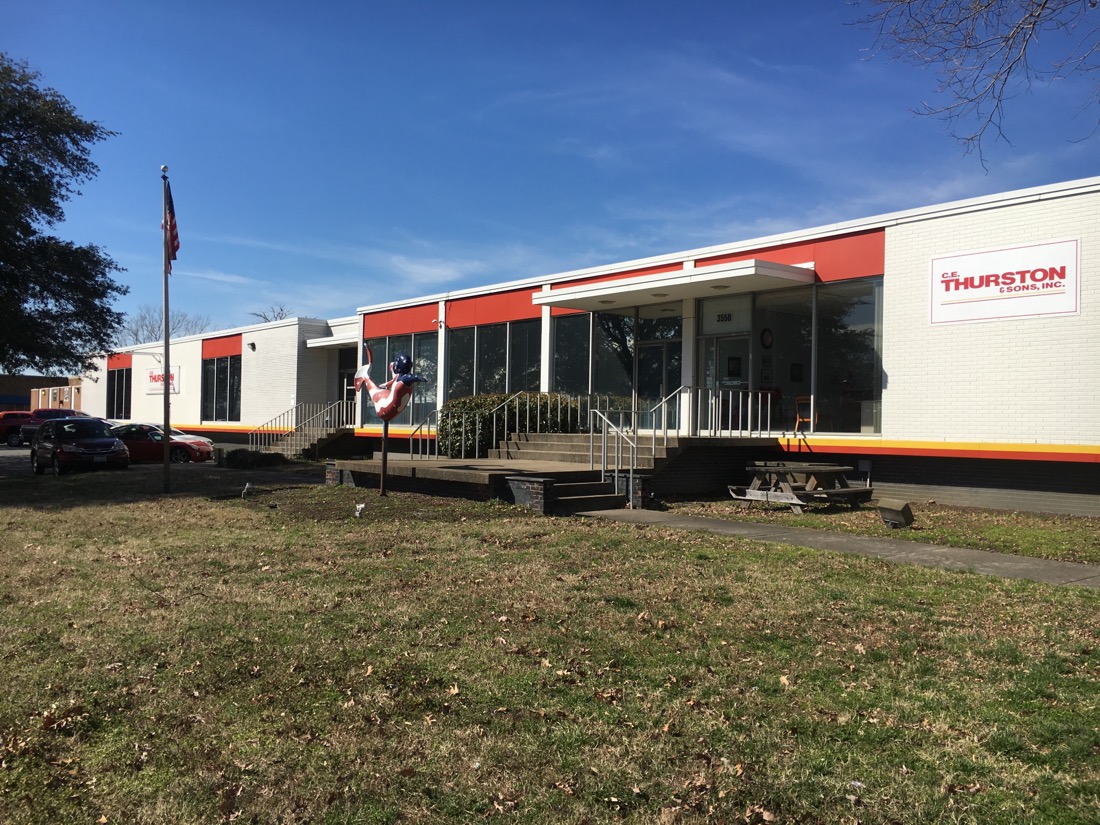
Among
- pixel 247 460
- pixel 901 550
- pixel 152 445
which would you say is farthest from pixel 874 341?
pixel 152 445

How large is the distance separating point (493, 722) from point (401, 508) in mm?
8340

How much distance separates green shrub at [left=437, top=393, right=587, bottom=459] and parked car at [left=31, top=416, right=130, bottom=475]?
9914mm

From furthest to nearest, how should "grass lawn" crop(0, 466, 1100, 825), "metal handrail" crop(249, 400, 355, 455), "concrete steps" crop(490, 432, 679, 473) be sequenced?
"metal handrail" crop(249, 400, 355, 455) → "concrete steps" crop(490, 432, 679, 473) → "grass lawn" crop(0, 466, 1100, 825)

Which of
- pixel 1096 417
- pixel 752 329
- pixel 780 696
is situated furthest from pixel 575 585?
pixel 752 329

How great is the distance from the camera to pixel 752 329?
16906 millimetres

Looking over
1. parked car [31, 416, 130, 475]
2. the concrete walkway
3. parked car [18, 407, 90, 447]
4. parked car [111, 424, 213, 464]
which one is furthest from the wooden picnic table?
parked car [18, 407, 90, 447]

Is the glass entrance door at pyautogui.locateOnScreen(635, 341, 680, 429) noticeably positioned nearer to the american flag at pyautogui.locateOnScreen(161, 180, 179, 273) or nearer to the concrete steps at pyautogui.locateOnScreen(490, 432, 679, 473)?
the concrete steps at pyautogui.locateOnScreen(490, 432, 679, 473)

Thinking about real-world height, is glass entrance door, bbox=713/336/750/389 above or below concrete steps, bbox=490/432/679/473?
above

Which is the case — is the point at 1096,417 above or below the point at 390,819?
above

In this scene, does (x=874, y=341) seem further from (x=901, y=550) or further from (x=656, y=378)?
(x=901, y=550)

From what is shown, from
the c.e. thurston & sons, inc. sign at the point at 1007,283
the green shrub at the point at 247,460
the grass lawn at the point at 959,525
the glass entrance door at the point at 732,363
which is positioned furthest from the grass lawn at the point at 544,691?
the green shrub at the point at 247,460

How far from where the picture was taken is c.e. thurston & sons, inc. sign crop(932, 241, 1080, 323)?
12.7 meters

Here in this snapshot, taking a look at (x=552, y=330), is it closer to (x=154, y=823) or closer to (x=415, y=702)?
(x=415, y=702)

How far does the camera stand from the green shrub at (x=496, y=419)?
17.6 meters
